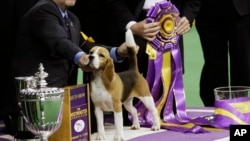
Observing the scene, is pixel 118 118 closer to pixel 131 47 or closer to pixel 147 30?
pixel 131 47

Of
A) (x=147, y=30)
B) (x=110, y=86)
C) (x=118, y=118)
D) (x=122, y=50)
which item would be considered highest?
(x=147, y=30)

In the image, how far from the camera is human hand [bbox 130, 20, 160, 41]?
276 cm

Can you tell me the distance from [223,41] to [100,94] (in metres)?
1.30

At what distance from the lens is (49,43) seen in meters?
2.42

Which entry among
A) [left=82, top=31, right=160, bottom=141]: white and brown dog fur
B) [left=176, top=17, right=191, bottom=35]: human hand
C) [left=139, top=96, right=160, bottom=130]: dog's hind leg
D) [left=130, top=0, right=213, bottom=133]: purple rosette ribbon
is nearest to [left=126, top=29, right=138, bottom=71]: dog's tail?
[left=82, top=31, right=160, bottom=141]: white and brown dog fur

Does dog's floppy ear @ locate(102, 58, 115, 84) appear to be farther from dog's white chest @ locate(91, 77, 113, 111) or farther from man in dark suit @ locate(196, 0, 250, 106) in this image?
man in dark suit @ locate(196, 0, 250, 106)

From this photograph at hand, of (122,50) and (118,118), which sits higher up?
(122,50)

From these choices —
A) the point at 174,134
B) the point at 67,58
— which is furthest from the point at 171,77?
the point at 67,58

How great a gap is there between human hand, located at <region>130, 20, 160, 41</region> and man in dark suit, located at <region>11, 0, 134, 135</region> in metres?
0.26

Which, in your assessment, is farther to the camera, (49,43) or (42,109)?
(49,43)

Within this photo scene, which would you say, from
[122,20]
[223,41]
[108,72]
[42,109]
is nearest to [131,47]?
[108,72]

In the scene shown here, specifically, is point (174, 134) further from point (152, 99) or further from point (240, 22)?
point (240, 22)

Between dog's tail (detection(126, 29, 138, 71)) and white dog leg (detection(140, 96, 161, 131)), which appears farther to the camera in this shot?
white dog leg (detection(140, 96, 161, 131))

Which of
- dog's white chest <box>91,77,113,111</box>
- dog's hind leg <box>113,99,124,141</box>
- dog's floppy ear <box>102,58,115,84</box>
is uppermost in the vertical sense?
dog's floppy ear <box>102,58,115,84</box>
